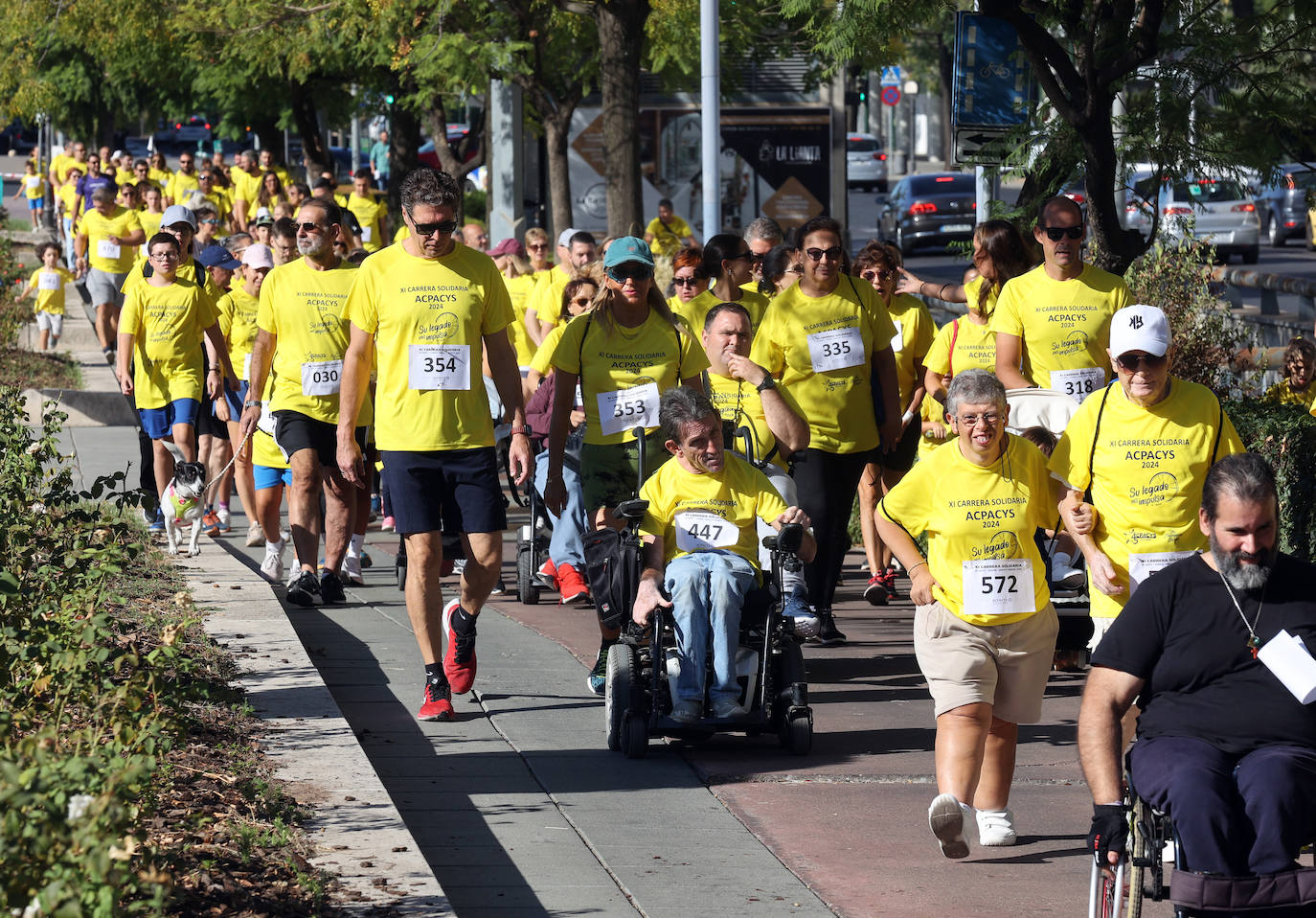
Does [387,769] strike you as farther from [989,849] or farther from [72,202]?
[72,202]

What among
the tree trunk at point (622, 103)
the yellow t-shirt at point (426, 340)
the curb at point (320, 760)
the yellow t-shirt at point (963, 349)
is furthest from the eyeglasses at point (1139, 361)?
the tree trunk at point (622, 103)

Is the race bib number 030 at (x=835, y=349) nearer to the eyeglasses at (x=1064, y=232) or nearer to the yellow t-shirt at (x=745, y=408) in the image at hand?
the yellow t-shirt at (x=745, y=408)

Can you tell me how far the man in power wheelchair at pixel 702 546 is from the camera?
7688mm

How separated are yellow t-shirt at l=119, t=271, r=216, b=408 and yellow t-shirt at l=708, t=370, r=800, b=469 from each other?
160 inches

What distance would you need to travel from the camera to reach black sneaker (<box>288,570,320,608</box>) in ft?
34.9

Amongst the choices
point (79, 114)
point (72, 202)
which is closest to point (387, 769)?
point (72, 202)

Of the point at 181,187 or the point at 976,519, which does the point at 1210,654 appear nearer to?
the point at 976,519

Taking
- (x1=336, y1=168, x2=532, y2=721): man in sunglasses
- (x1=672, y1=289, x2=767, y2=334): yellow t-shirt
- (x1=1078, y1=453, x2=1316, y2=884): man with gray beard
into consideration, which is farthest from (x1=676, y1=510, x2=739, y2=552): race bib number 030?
(x1=672, y1=289, x2=767, y2=334): yellow t-shirt

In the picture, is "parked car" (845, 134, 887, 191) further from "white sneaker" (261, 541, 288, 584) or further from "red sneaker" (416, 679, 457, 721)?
"red sneaker" (416, 679, 457, 721)

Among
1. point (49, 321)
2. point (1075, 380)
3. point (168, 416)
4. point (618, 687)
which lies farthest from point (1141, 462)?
point (49, 321)

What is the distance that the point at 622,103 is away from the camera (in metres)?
17.2

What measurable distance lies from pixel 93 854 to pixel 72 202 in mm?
28204

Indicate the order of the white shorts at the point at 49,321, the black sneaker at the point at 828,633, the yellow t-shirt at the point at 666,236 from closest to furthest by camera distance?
the black sneaker at the point at 828,633
the yellow t-shirt at the point at 666,236
the white shorts at the point at 49,321

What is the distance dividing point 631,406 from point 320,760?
104 inches
